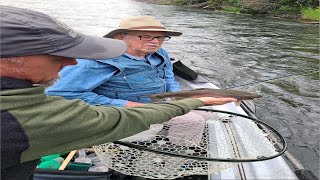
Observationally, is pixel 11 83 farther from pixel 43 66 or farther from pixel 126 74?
pixel 126 74

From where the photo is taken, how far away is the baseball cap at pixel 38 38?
1555 mm

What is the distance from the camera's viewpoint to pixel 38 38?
1613 mm

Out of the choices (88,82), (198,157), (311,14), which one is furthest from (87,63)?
(311,14)

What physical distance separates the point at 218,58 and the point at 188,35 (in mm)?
5684

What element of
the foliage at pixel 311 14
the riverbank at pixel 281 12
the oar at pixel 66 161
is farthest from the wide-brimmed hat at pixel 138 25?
the foliage at pixel 311 14

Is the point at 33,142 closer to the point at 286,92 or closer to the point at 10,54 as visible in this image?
the point at 10,54

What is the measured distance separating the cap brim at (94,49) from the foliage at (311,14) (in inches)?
1233

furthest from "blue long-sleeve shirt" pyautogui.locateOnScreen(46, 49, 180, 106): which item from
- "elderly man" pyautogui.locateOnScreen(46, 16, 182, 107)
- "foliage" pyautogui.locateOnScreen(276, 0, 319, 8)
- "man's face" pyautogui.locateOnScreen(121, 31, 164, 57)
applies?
"foliage" pyautogui.locateOnScreen(276, 0, 319, 8)

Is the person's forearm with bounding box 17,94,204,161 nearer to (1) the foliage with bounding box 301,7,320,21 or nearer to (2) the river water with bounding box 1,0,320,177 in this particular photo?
(2) the river water with bounding box 1,0,320,177

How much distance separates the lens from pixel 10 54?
1.55 meters

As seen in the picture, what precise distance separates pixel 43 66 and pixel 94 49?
25cm

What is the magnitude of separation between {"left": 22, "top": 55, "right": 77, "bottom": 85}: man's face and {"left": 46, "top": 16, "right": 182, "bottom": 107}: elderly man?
6.05 ft

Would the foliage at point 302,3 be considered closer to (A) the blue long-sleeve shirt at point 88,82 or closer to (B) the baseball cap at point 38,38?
(A) the blue long-sleeve shirt at point 88,82

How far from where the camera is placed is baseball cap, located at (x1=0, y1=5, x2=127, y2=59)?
1.55 metres
